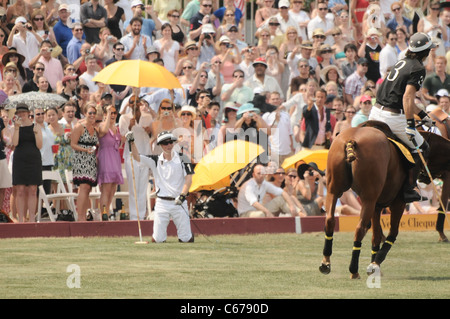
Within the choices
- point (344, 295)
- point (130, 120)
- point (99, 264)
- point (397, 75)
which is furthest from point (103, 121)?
point (344, 295)

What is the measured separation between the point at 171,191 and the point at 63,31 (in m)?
7.43

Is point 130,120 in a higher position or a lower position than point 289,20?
lower

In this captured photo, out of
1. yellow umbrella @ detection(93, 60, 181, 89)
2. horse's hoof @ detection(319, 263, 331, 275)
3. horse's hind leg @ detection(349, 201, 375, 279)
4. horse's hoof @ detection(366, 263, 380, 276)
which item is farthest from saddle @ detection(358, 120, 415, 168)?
yellow umbrella @ detection(93, 60, 181, 89)

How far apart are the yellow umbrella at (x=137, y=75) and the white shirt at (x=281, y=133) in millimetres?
2924

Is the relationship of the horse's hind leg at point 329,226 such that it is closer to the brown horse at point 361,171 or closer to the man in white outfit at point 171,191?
the brown horse at point 361,171

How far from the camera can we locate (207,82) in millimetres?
23875

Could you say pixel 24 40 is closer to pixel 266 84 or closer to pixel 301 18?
pixel 266 84

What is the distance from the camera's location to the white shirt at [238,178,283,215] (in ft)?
65.6

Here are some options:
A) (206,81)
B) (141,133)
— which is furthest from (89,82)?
(141,133)

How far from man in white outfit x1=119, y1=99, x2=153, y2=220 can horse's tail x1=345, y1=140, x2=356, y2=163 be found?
7.65 meters

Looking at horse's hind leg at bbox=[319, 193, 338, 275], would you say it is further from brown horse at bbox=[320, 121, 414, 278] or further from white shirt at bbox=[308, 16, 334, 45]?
white shirt at bbox=[308, 16, 334, 45]

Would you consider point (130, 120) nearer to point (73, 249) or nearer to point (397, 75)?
point (73, 249)
